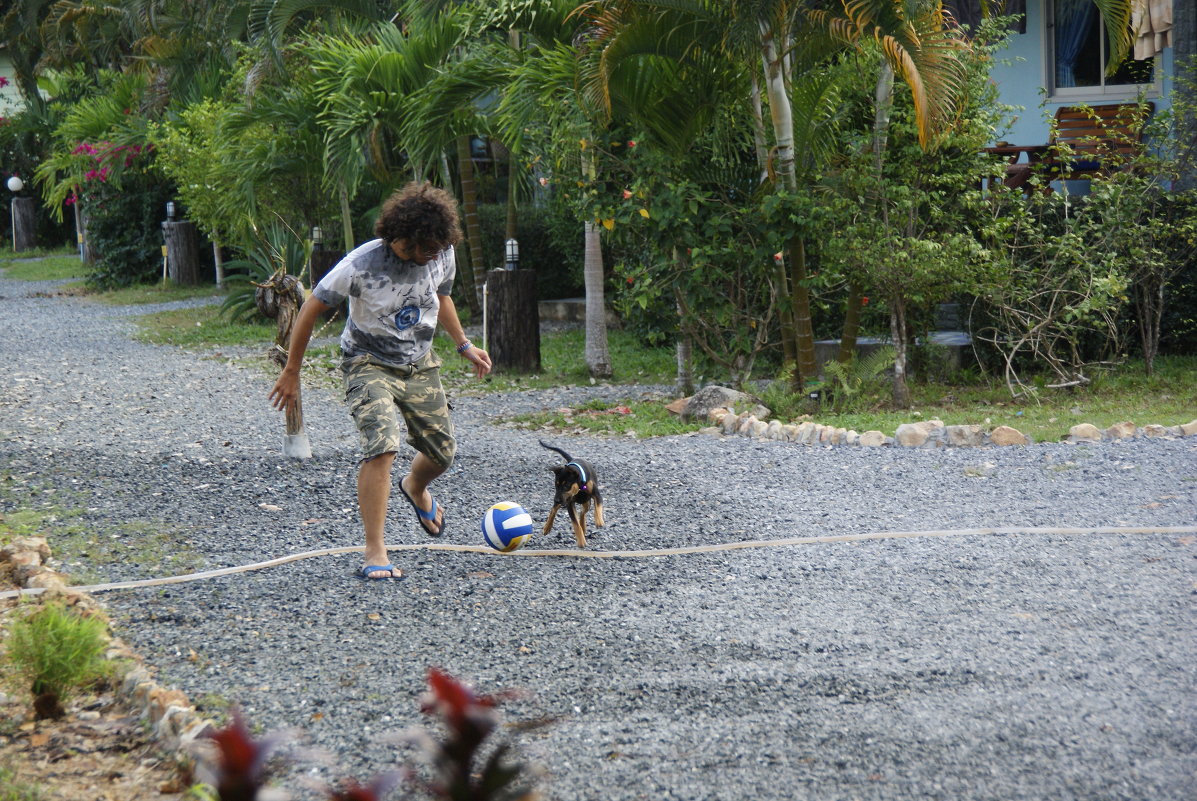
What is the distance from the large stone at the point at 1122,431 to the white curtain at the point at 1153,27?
4.63m

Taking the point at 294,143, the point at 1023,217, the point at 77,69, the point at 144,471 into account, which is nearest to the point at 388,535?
the point at 144,471

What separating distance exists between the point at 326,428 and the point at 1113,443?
213 inches

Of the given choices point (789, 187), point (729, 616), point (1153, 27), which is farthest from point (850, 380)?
point (729, 616)

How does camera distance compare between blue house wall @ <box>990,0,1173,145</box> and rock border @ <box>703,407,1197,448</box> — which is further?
blue house wall @ <box>990,0,1173,145</box>

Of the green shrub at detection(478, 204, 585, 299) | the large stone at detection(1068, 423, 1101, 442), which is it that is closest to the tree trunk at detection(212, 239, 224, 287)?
the green shrub at detection(478, 204, 585, 299)

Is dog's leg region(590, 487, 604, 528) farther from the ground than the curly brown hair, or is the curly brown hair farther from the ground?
the curly brown hair

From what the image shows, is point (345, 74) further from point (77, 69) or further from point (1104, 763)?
point (77, 69)

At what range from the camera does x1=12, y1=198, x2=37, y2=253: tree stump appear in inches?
1288

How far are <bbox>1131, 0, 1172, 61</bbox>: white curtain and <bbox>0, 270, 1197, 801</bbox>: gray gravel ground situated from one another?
4.66 meters

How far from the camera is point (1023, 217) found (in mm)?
9414

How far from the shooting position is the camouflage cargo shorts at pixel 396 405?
504 centimetres

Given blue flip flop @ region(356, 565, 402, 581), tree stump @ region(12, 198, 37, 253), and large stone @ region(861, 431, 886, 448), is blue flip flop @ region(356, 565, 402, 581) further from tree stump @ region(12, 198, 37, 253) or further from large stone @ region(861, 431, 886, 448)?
tree stump @ region(12, 198, 37, 253)

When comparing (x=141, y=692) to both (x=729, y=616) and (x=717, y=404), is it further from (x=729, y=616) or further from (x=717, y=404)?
(x=717, y=404)

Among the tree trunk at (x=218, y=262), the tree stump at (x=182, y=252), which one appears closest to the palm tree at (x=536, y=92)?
the tree trunk at (x=218, y=262)
